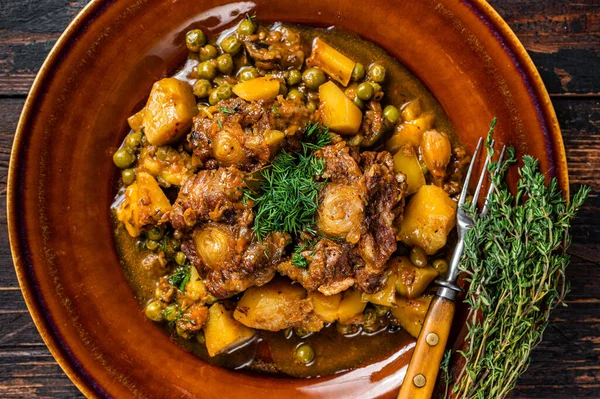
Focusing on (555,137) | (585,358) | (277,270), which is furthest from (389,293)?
(585,358)

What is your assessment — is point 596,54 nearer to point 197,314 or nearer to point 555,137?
point 555,137

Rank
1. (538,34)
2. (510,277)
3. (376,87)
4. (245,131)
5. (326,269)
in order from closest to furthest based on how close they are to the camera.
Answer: (510,277) < (326,269) < (245,131) < (376,87) < (538,34)

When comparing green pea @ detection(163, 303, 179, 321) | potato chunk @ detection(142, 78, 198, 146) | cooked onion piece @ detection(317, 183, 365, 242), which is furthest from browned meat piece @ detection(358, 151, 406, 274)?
green pea @ detection(163, 303, 179, 321)

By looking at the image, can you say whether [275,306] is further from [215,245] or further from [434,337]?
[434,337]

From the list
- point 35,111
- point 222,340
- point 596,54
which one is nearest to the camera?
point 35,111

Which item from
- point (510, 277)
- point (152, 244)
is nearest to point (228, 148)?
point (152, 244)

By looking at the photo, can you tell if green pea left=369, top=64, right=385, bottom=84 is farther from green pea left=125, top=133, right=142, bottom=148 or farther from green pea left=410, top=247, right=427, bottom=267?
green pea left=125, top=133, right=142, bottom=148

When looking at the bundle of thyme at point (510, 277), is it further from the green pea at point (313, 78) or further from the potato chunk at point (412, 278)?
the green pea at point (313, 78)
